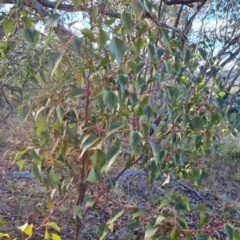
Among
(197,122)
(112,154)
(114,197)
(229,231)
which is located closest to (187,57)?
(197,122)

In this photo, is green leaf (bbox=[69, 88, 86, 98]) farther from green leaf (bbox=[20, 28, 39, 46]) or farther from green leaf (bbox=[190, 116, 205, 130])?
green leaf (bbox=[190, 116, 205, 130])

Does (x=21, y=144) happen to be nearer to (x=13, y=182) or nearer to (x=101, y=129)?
(x=13, y=182)

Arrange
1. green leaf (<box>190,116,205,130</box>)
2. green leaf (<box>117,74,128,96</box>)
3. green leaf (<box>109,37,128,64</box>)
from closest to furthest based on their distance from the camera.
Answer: green leaf (<box>109,37,128,64</box>)
green leaf (<box>117,74,128,96</box>)
green leaf (<box>190,116,205,130</box>)

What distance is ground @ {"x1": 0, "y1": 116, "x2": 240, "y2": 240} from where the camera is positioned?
2174 mm

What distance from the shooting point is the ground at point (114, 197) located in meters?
2.17

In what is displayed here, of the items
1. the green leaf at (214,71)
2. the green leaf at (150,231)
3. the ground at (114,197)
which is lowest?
the ground at (114,197)

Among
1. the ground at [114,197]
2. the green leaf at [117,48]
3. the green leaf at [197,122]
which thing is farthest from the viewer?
the ground at [114,197]

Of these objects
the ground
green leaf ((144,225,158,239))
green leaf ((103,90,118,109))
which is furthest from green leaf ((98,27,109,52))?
the ground

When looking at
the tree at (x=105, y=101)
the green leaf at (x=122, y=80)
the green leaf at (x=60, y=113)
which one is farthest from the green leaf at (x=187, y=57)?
the green leaf at (x=60, y=113)

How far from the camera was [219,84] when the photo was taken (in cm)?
115

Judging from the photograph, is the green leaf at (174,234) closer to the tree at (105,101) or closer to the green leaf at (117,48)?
the tree at (105,101)

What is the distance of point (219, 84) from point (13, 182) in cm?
199

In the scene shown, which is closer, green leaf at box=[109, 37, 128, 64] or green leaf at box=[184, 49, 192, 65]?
green leaf at box=[109, 37, 128, 64]

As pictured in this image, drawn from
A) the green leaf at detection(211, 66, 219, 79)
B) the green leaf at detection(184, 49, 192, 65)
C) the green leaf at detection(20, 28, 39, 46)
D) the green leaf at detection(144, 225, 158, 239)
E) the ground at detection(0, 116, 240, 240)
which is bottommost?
the ground at detection(0, 116, 240, 240)
